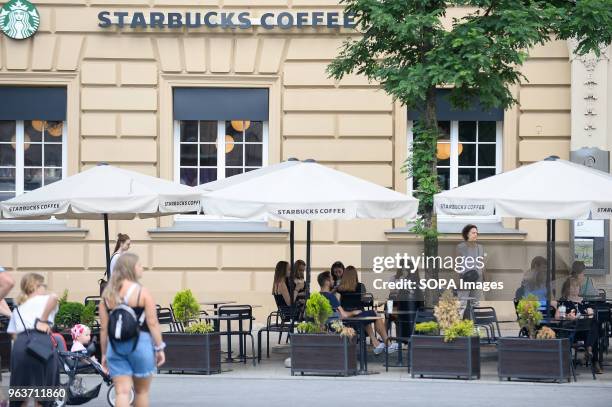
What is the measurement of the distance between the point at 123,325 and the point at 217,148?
11.9m

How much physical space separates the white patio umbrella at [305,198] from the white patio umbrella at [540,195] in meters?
0.67

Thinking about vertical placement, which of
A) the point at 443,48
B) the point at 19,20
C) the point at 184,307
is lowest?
the point at 184,307

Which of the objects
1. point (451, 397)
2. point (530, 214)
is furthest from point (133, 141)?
point (451, 397)

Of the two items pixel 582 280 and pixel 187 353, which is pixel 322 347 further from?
pixel 582 280

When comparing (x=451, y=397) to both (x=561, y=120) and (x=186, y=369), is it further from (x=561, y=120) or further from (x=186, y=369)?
(x=561, y=120)

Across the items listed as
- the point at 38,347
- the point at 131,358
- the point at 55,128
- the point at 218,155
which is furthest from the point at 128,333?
the point at 55,128

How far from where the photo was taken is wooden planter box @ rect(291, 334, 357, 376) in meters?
14.6

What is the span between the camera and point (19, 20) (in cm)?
2109

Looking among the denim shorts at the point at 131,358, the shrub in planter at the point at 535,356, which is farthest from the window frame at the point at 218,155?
the denim shorts at the point at 131,358

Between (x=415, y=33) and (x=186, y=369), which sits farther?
(x=415, y=33)

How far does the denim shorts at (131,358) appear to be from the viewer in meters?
10.0

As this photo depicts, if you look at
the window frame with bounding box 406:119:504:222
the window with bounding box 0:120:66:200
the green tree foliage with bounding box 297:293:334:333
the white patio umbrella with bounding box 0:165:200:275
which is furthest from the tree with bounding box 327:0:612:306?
the window with bounding box 0:120:66:200

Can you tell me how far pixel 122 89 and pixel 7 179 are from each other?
2.58m

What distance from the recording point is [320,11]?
69.5 ft
